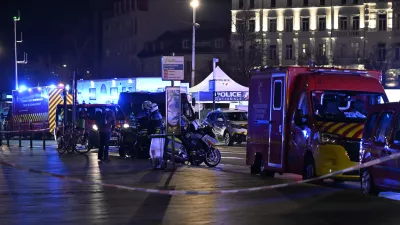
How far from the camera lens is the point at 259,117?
58.1 ft

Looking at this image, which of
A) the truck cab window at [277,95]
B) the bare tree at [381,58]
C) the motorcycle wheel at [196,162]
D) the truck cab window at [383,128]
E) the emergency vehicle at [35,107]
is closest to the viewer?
the truck cab window at [383,128]

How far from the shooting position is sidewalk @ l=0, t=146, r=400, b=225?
409 inches

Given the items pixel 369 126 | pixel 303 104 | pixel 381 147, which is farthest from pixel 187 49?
pixel 381 147

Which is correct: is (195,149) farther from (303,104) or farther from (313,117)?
(313,117)

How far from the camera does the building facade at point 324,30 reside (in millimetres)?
82562

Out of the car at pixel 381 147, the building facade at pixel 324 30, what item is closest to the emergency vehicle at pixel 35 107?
the car at pixel 381 147

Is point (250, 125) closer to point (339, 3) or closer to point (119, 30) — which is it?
point (339, 3)

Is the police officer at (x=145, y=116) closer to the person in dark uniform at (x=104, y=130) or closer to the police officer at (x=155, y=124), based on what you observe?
the police officer at (x=155, y=124)

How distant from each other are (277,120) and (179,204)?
5.43m

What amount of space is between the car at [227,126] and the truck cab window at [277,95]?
1752 cm

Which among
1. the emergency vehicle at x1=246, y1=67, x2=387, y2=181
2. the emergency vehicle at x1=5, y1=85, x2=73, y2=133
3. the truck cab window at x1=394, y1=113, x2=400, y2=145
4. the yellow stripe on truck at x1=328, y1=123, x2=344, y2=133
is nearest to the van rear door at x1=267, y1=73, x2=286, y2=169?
the emergency vehicle at x1=246, y1=67, x2=387, y2=181

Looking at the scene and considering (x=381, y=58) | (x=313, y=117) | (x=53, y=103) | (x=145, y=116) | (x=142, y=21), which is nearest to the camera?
(x=313, y=117)

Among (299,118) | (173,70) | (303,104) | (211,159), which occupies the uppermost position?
(173,70)

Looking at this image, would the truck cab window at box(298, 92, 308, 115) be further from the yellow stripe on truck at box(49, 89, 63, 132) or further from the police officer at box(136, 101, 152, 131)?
the yellow stripe on truck at box(49, 89, 63, 132)
